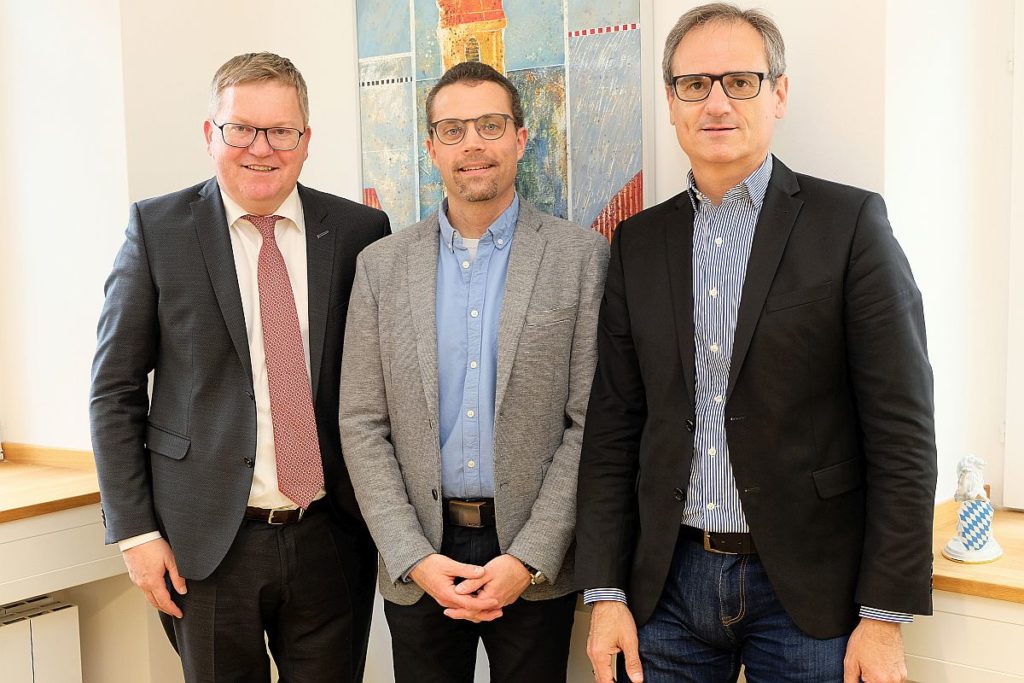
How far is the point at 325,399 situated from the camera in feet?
7.81

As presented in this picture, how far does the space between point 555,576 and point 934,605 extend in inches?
31.3

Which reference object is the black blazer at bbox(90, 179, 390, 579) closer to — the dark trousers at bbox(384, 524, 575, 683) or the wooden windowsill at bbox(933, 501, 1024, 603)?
the dark trousers at bbox(384, 524, 575, 683)

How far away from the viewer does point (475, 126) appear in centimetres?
228

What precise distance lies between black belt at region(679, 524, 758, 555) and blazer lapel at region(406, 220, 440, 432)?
2.17ft

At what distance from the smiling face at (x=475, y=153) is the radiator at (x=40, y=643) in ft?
6.29

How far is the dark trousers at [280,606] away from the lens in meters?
2.31

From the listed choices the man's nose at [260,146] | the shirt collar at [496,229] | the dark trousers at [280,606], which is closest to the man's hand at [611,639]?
the dark trousers at [280,606]

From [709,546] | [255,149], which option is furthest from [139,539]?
[709,546]

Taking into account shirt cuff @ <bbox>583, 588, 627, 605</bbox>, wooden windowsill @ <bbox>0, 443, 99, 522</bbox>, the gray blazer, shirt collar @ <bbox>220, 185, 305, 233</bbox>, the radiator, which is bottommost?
the radiator

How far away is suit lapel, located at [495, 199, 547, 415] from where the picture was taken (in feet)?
7.10

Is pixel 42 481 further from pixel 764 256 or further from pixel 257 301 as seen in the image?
pixel 764 256

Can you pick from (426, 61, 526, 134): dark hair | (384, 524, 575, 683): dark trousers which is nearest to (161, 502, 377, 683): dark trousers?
(384, 524, 575, 683): dark trousers

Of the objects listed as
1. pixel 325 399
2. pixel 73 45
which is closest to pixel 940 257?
pixel 325 399

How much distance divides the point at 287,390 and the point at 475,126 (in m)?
0.78
